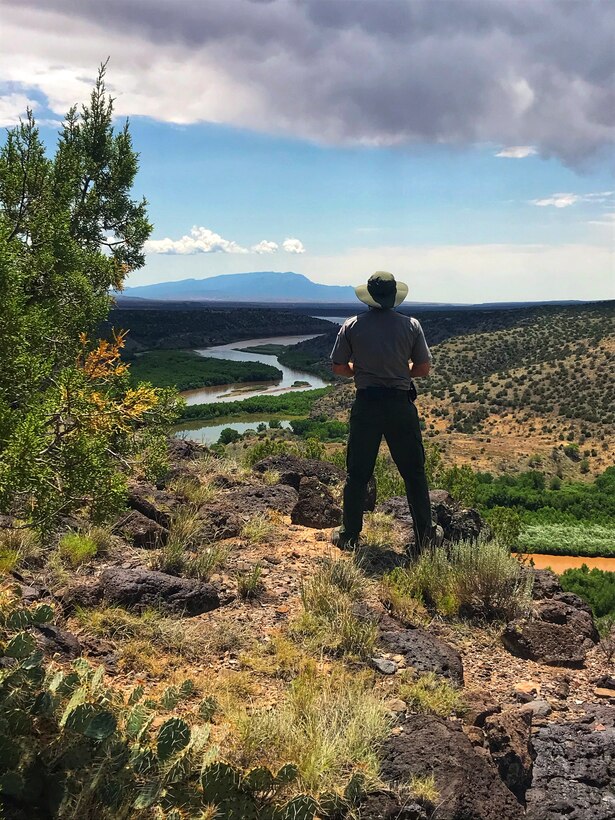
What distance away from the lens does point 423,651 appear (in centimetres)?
406

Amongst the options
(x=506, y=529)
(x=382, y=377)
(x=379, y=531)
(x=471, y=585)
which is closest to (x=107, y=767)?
(x=471, y=585)

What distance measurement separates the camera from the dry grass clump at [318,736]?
2.86 metres

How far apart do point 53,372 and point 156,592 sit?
1.64 meters

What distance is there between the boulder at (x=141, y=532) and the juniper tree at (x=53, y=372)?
93cm

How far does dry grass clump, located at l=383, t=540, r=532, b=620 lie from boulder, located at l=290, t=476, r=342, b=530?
5.87ft

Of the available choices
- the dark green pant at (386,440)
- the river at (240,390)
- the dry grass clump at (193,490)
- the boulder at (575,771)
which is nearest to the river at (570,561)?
the river at (240,390)

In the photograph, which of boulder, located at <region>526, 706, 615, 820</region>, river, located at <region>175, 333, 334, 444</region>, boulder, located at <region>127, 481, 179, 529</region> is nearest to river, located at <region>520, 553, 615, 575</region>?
river, located at <region>175, 333, 334, 444</region>

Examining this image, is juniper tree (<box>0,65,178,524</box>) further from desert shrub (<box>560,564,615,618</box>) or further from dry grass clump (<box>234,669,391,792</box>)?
desert shrub (<box>560,564,615,618</box>)

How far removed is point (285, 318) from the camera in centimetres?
Answer: 16275

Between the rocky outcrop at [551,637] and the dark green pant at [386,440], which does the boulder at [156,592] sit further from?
the rocky outcrop at [551,637]

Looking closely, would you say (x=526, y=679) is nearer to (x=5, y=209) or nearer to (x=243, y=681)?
(x=243, y=681)

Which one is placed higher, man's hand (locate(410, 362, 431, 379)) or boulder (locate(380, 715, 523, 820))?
man's hand (locate(410, 362, 431, 379))

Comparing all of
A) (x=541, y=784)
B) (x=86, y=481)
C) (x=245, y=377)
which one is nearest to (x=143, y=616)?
(x=86, y=481)

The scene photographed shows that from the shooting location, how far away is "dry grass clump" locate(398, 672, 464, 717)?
137 inches
